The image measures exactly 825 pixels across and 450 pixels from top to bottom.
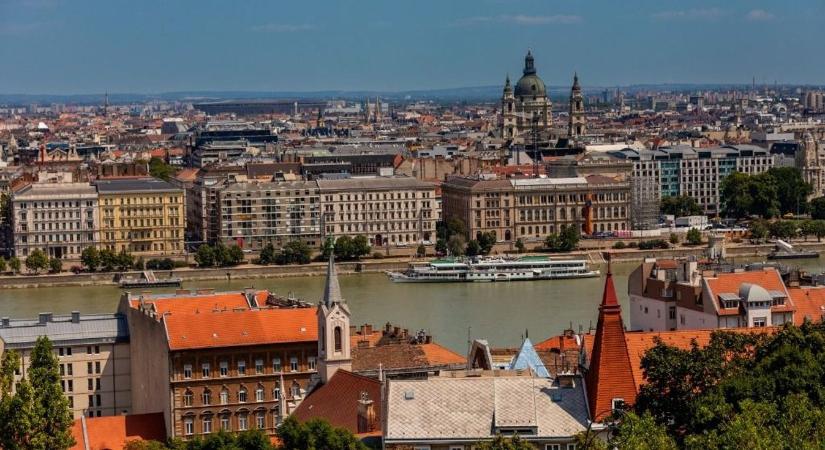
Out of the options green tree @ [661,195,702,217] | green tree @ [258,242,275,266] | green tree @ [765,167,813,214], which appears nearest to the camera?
green tree @ [258,242,275,266]

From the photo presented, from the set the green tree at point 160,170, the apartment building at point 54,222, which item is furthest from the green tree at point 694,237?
the green tree at point 160,170

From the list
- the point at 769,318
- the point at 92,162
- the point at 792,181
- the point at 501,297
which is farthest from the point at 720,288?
the point at 92,162

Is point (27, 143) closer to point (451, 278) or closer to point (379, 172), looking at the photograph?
point (379, 172)

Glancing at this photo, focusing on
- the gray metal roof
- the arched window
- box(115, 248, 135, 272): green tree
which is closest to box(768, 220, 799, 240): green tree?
box(115, 248, 135, 272): green tree

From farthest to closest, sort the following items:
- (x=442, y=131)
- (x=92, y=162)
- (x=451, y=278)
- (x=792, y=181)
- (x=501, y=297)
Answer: (x=442, y=131) → (x=92, y=162) → (x=792, y=181) → (x=451, y=278) → (x=501, y=297)

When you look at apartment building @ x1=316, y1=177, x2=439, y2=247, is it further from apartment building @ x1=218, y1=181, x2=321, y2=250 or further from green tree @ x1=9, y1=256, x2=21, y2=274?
green tree @ x1=9, y1=256, x2=21, y2=274

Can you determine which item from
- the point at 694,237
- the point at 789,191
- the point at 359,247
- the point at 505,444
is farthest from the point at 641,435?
the point at 789,191
